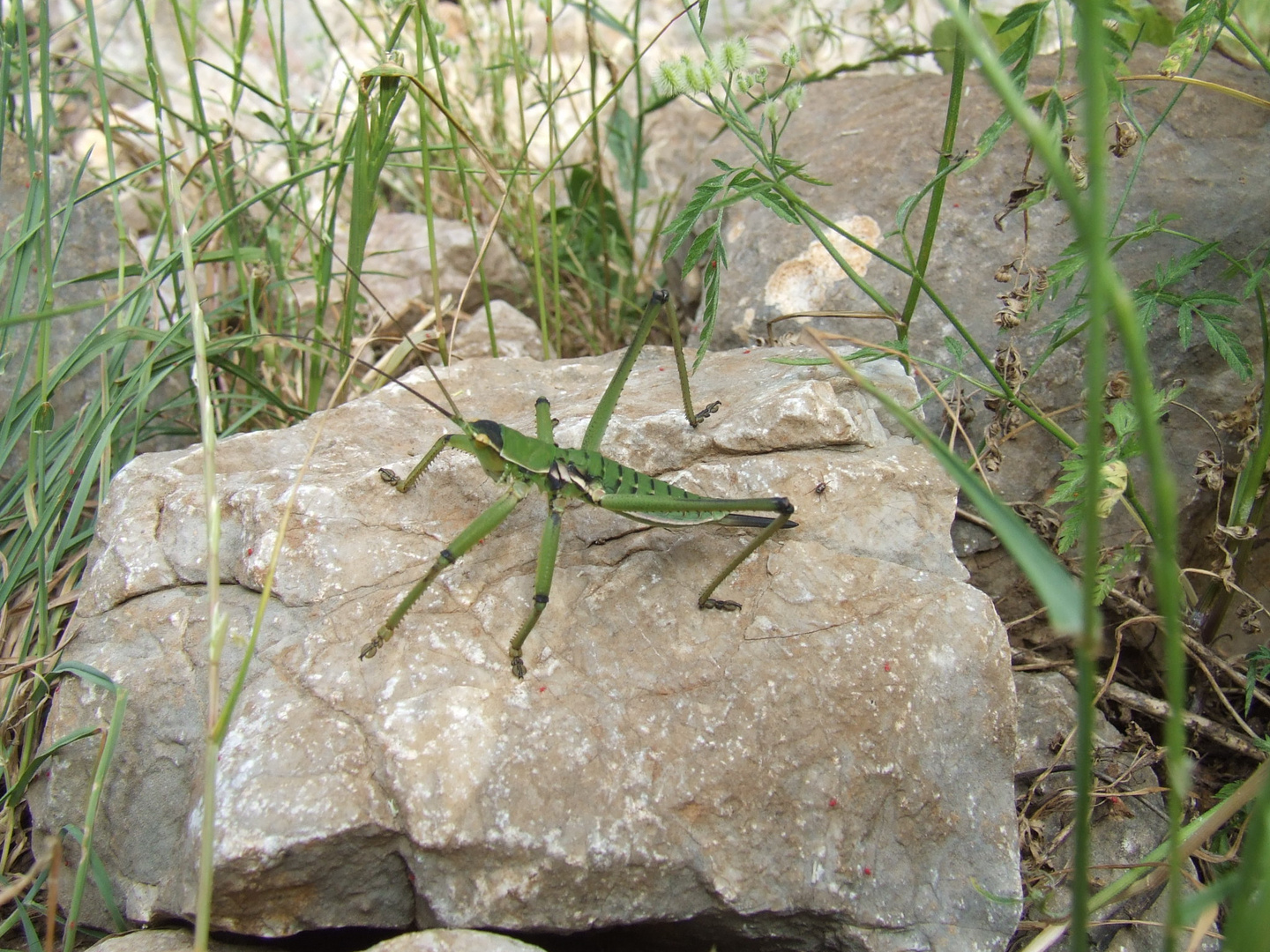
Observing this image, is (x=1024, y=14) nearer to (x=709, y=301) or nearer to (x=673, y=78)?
(x=673, y=78)

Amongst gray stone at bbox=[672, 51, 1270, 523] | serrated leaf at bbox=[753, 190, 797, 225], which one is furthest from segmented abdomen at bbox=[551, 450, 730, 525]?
gray stone at bbox=[672, 51, 1270, 523]

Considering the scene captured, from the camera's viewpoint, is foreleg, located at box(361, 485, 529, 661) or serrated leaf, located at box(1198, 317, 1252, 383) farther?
serrated leaf, located at box(1198, 317, 1252, 383)

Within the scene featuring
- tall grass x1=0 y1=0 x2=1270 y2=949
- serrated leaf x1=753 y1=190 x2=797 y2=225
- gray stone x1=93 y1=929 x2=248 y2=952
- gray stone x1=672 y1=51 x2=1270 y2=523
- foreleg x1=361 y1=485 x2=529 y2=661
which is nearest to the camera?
tall grass x1=0 y1=0 x2=1270 y2=949

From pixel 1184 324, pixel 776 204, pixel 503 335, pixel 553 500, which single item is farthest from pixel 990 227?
pixel 503 335

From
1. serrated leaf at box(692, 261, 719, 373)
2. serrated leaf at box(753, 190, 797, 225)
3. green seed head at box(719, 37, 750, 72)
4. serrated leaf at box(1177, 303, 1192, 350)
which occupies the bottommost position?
serrated leaf at box(1177, 303, 1192, 350)

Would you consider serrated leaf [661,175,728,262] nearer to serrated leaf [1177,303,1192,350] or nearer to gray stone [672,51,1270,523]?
gray stone [672,51,1270,523]

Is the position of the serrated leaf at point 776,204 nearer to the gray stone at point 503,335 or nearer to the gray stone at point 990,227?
the gray stone at point 990,227
